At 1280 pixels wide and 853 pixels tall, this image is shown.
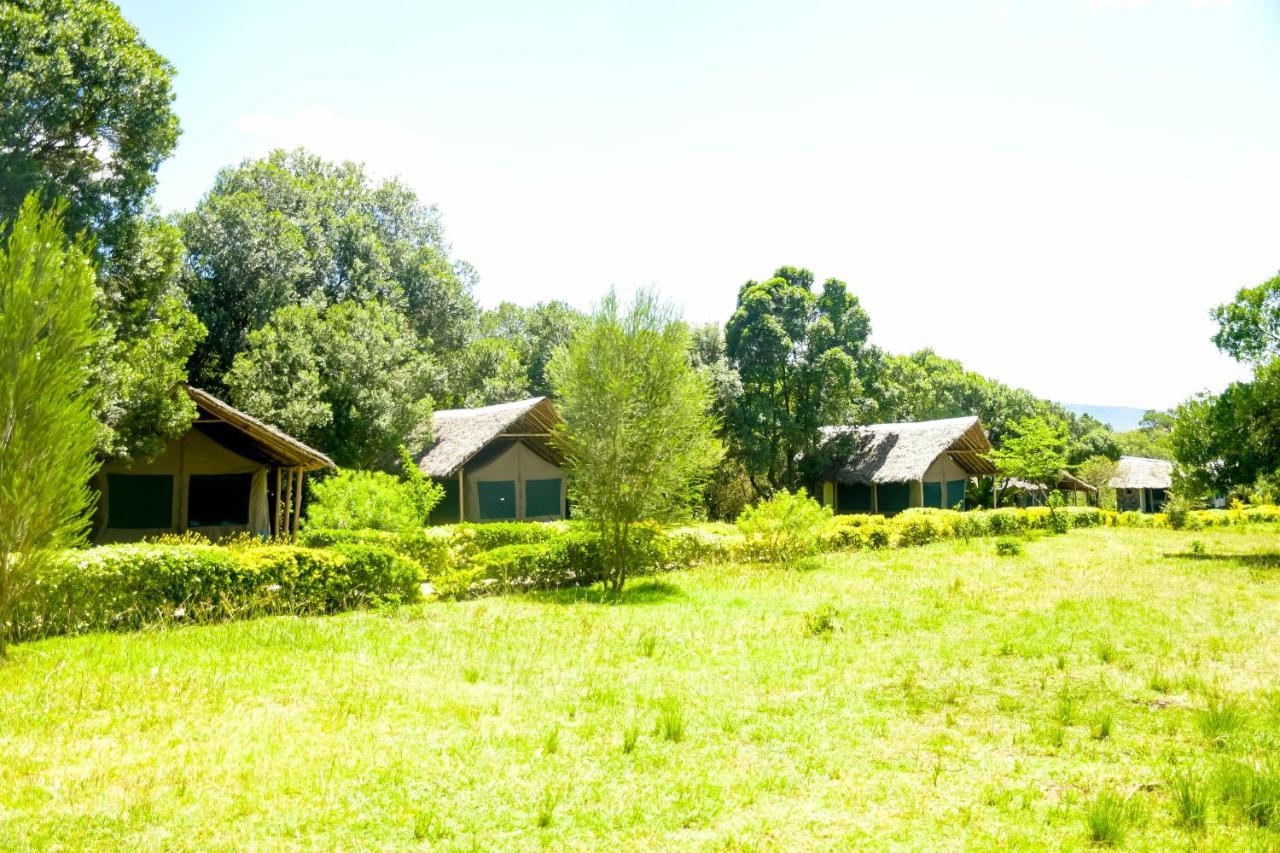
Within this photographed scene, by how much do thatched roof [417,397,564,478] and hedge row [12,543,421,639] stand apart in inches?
473

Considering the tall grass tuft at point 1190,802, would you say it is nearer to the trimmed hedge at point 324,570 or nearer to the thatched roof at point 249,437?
the trimmed hedge at point 324,570

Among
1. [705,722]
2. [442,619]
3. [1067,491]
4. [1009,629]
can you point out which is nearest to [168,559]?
[442,619]

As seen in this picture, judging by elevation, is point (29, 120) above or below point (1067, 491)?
above

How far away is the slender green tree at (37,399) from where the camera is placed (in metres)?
8.22

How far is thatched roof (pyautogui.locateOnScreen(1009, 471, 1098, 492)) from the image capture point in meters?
47.9

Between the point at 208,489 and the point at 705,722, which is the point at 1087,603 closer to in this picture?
the point at 705,722

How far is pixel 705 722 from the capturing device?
24.5ft

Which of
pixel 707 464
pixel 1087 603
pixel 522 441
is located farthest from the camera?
pixel 522 441

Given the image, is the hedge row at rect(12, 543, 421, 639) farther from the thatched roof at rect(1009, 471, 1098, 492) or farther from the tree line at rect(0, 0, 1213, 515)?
the thatched roof at rect(1009, 471, 1098, 492)

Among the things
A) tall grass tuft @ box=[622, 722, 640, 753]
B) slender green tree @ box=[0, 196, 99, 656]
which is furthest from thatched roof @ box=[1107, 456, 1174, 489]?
slender green tree @ box=[0, 196, 99, 656]

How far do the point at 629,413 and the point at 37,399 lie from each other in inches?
391

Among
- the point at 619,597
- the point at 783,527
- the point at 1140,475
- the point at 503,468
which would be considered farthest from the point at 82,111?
the point at 1140,475

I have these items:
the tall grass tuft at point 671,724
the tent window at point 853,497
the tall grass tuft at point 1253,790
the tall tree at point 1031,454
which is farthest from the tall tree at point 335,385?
the tall tree at point 1031,454

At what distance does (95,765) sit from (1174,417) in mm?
28110
